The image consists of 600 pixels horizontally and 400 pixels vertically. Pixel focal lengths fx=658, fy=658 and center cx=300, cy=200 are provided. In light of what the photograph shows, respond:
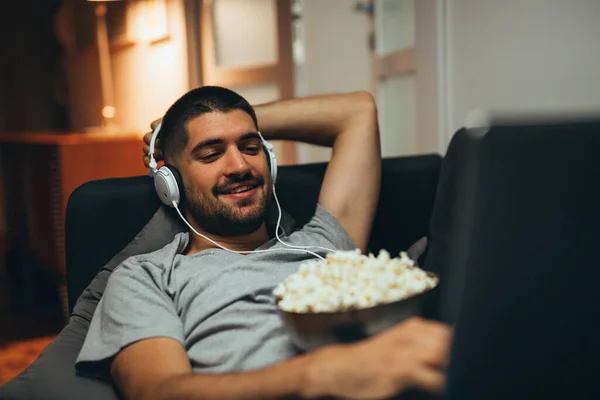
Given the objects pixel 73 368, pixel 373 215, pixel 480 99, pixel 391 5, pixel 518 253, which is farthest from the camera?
pixel 391 5

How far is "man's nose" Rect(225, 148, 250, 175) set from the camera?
4.41ft

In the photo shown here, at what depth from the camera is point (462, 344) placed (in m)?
0.54

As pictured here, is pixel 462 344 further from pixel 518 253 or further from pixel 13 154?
pixel 13 154

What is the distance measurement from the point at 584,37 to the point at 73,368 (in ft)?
4.29

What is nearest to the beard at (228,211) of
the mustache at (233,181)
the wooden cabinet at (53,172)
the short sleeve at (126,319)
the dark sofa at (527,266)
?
the mustache at (233,181)

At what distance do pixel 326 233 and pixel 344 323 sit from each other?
2.07 feet

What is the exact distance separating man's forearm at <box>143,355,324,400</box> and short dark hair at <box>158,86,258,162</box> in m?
0.63

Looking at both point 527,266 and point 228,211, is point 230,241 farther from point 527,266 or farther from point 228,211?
point 527,266

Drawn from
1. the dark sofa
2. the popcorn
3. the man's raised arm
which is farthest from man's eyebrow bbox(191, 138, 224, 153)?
the dark sofa

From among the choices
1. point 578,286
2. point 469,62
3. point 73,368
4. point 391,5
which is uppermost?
point 391,5

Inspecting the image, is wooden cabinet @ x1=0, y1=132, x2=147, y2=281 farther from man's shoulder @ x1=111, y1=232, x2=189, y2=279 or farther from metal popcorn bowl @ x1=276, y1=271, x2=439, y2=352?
metal popcorn bowl @ x1=276, y1=271, x2=439, y2=352

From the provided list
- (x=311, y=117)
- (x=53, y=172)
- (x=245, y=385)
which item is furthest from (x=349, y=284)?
(x=53, y=172)

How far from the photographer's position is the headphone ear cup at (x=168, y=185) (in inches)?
52.3

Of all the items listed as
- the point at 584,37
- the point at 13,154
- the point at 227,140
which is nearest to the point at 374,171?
the point at 227,140
